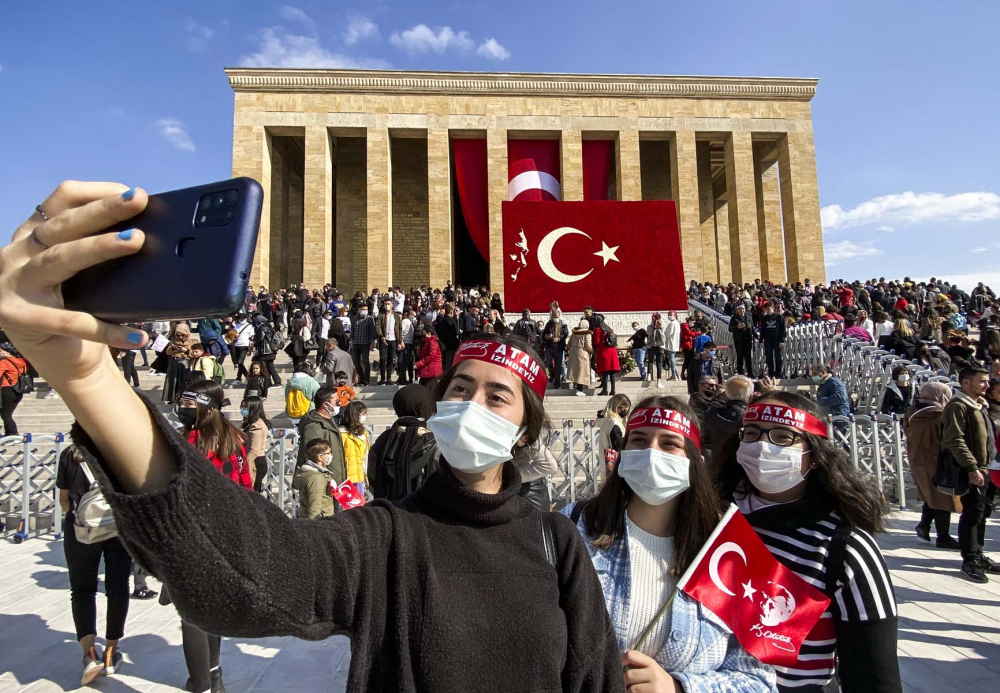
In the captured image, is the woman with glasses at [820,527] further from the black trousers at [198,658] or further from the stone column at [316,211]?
the stone column at [316,211]

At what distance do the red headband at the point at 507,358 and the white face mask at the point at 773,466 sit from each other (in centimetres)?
110

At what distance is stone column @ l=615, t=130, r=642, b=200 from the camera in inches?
1064

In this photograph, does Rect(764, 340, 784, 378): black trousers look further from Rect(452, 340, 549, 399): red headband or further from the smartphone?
the smartphone

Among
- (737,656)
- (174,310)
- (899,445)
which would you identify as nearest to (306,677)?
(737,656)

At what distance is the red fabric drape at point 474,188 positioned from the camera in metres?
26.7

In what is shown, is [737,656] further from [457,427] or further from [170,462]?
[170,462]

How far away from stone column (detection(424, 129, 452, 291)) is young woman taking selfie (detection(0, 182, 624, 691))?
25.5m

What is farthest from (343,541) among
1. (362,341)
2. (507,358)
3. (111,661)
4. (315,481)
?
(362,341)

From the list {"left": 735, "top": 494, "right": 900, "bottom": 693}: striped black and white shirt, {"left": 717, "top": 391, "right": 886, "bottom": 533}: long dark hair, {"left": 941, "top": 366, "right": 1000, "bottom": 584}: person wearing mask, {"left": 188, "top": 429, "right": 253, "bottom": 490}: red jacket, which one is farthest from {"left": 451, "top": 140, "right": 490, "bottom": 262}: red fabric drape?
{"left": 735, "top": 494, "right": 900, "bottom": 693}: striped black and white shirt

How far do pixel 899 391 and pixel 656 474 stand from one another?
9.74m

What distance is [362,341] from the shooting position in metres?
12.4

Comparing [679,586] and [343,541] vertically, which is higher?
[343,541]

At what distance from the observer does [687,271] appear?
26828 millimetres

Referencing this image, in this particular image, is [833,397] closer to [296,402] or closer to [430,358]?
[430,358]
